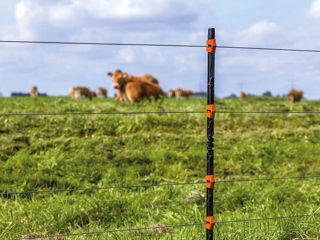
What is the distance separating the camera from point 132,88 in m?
11.0

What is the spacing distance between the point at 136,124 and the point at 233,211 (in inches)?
140

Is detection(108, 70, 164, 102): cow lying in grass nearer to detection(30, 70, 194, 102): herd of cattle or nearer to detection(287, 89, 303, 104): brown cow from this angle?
detection(30, 70, 194, 102): herd of cattle

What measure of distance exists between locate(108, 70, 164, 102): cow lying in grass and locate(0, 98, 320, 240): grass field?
4.03ft

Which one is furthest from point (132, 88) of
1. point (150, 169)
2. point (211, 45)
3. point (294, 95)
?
point (294, 95)

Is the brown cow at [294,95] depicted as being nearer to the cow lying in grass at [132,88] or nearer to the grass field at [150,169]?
the grass field at [150,169]

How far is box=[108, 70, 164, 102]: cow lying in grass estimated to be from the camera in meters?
11.0

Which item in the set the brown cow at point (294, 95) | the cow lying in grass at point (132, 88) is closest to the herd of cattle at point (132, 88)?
the cow lying in grass at point (132, 88)

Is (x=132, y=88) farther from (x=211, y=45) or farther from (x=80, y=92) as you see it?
(x=211, y=45)

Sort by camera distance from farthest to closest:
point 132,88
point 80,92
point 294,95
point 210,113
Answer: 1. point 294,95
2. point 80,92
3. point 132,88
4. point 210,113

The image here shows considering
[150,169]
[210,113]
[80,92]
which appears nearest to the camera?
[210,113]

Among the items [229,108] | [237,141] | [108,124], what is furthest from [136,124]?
[229,108]

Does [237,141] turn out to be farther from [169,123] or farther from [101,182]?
[101,182]

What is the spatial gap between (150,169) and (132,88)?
515 cm

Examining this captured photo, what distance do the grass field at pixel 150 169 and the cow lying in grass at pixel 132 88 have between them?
1.23 m
